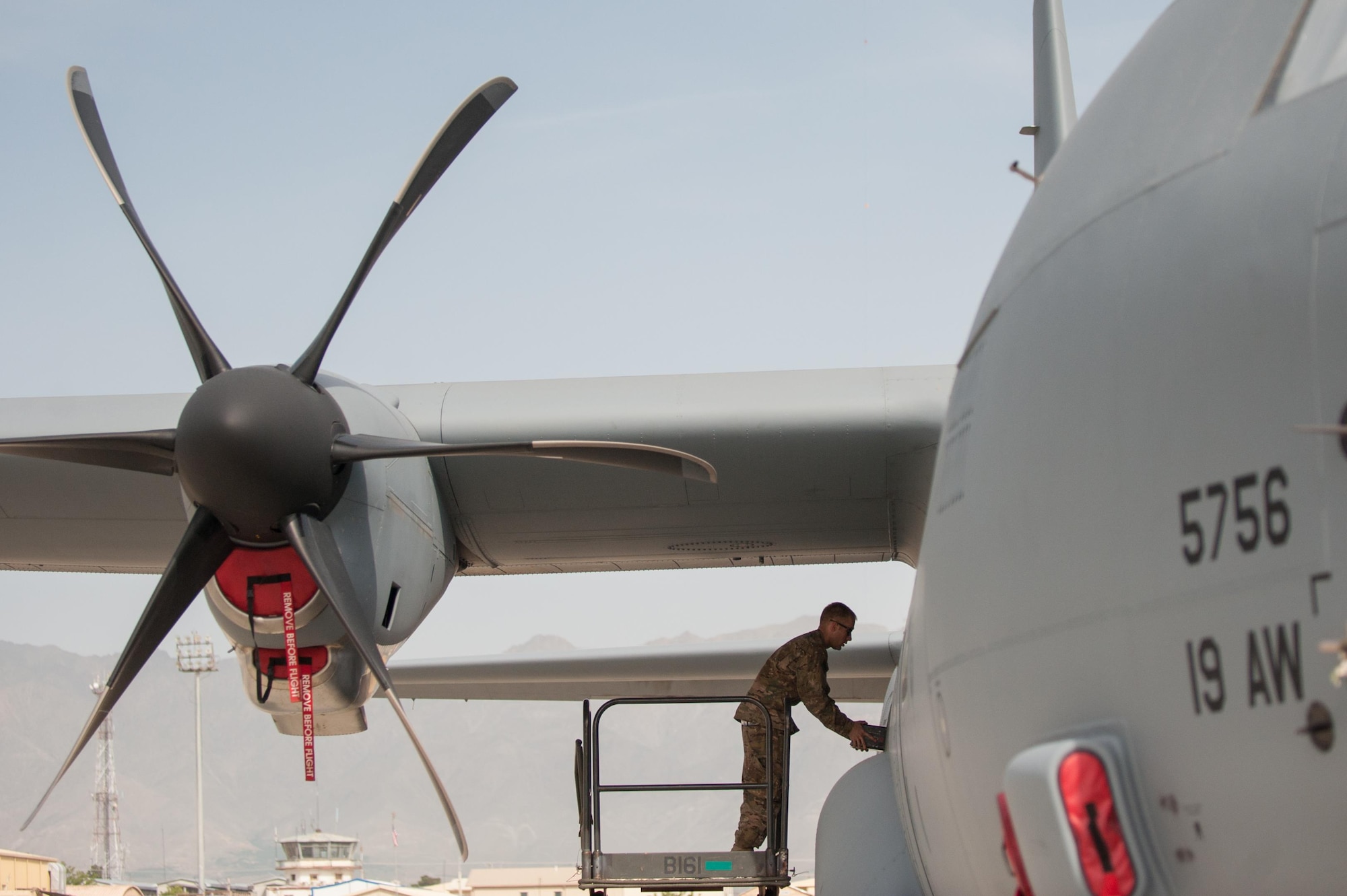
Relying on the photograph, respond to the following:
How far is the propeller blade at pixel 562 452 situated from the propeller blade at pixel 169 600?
2.33 ft

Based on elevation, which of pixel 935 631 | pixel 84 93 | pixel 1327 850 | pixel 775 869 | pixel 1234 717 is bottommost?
pixel 775 869

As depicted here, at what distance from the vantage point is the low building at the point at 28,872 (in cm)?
2427

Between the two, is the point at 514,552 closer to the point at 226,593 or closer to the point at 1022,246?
the point at 226,593

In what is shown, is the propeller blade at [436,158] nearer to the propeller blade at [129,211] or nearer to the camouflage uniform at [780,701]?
the propeller blade at [129,211]

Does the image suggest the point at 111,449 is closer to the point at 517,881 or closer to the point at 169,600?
the point at 169,600

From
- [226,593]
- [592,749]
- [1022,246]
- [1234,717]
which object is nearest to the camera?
[1234,717]

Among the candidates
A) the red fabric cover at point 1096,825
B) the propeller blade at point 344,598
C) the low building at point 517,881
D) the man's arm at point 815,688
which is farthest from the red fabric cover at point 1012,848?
the low building at point 517,881

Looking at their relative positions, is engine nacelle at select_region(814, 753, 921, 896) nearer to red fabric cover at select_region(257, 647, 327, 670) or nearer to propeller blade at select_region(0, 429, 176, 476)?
red fabric cover at select_region(257, 647, 327, 670)

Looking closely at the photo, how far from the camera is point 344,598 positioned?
6.50 meters

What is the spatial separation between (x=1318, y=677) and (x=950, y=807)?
1681mm

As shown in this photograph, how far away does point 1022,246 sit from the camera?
3.74 meters

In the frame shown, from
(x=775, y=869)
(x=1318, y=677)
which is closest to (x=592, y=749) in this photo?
(x=775, y=869)

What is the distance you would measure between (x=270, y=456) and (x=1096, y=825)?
14.2ft

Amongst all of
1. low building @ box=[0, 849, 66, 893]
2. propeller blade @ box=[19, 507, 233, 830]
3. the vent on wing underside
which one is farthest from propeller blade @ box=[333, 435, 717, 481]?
low building @ box=[0, 849, 66, 893]
